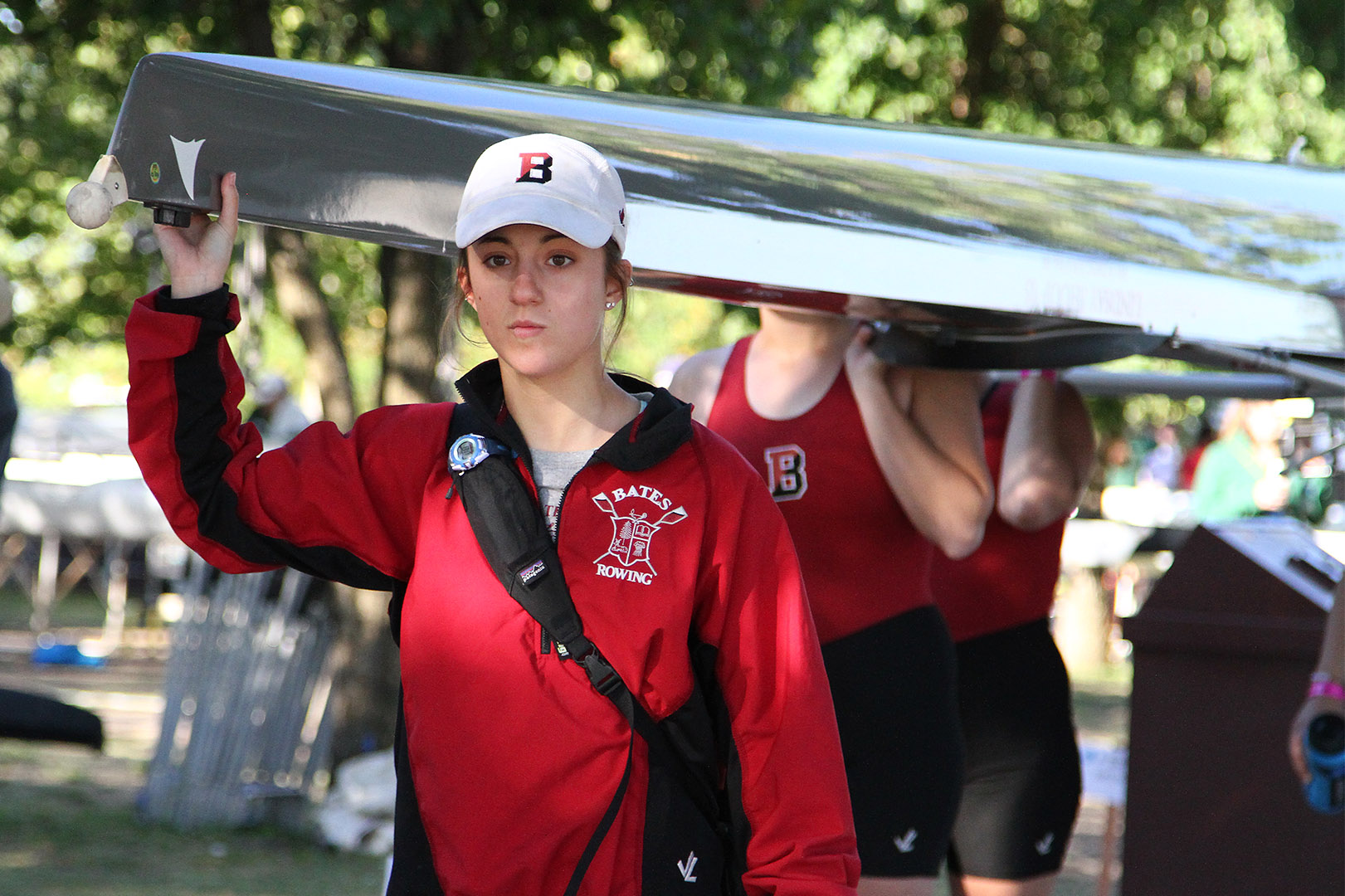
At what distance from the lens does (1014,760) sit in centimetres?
373

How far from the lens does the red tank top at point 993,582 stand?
3.86 m

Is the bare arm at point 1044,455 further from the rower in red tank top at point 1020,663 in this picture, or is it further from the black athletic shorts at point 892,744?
the black athletic shorts at point 892,744

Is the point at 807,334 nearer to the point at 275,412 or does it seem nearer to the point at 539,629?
the point at 539,629

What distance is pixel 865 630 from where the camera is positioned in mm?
2961

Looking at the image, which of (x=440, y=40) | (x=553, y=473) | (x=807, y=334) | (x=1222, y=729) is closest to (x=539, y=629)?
(x=553, y=473)

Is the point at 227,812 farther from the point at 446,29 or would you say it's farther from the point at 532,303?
the point at 532,303

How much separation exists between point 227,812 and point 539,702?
6165 mm

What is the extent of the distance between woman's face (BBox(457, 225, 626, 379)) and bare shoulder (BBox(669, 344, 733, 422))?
1191 millimetres

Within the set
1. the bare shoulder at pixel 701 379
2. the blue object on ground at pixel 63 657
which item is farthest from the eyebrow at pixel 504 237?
the blue object on ground at pixel 63 657

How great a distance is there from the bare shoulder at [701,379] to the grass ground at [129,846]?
2.66 metres

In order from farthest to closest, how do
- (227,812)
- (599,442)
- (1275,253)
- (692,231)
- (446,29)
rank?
(227,812)
(446,29)
(1275,253)
(692,231)
(599,442)

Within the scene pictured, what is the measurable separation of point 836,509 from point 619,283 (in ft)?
3.30

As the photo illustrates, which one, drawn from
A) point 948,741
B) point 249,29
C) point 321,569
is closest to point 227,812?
point 249,29

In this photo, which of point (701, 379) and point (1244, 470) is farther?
point (1244, 470)
